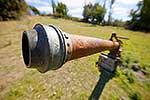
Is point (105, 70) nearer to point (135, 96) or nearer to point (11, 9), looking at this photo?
point (135, 96)

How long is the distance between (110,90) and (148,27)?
101 ft

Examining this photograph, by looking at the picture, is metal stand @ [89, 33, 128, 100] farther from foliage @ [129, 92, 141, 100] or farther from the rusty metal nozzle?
the rusty metal nozzle

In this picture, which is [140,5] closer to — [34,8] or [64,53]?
[34,8]

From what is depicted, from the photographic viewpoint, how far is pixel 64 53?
1.68m

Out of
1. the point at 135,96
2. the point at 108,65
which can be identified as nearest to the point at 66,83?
the point at 108,65

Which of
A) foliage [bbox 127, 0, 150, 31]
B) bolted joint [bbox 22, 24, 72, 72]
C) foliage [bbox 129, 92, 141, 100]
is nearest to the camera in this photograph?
bolted joint [bbox 22, 24, 72, 72]

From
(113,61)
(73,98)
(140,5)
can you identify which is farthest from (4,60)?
(140,5)

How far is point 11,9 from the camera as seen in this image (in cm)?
1648

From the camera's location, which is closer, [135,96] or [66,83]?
[66,83]

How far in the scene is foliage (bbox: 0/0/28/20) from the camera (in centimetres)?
1566

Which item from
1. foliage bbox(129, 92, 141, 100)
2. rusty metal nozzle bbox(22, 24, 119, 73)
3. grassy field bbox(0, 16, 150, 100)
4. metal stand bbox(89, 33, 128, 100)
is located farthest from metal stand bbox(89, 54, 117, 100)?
rusty metal nozzle bbox(22, 24, 119, 73)

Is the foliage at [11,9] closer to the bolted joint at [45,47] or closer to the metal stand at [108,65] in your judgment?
the metal stand at [108,65]

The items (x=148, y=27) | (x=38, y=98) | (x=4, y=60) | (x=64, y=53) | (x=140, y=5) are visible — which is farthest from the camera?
(x=140, y=5)

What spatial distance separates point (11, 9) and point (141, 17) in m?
27.3
